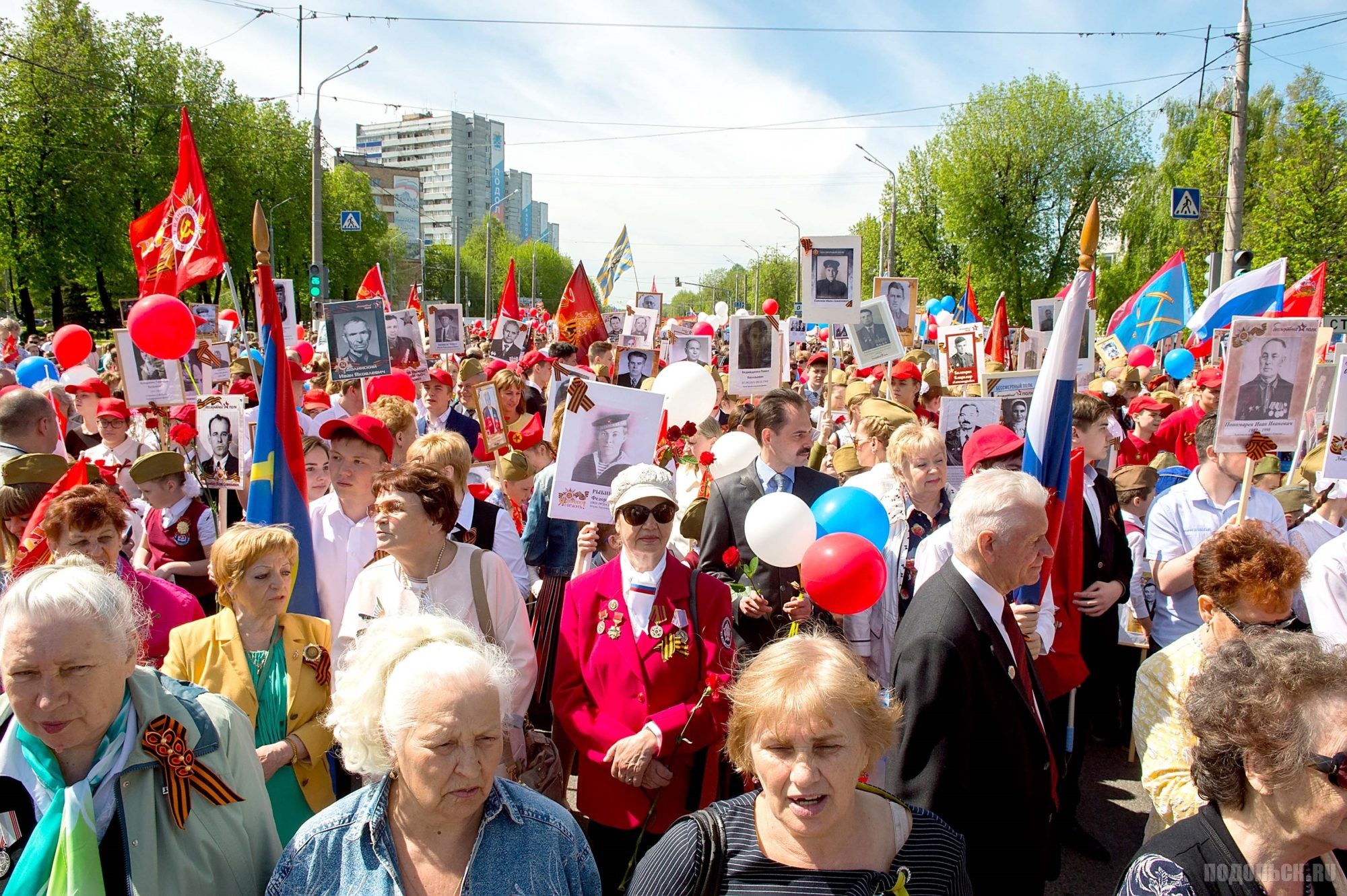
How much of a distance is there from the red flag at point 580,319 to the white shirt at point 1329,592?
8.88 m

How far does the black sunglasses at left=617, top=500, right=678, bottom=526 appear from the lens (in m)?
3.47

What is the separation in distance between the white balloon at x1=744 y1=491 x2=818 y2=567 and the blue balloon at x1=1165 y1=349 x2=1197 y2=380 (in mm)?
9253

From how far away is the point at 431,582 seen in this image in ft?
11.0

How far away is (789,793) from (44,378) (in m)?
11.0

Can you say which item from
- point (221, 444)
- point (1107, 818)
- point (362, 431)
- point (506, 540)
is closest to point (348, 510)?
point (362, 431)

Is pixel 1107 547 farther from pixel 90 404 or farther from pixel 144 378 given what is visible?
pixel 90 404

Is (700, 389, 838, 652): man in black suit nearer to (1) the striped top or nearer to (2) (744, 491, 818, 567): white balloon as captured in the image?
(2) (744, 491, 818, 567): white balloon

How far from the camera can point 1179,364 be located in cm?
1118

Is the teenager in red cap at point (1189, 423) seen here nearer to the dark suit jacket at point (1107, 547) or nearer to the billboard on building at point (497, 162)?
the dark suit jacket at point (1107, 547)

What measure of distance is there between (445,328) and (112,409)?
642 centimetres

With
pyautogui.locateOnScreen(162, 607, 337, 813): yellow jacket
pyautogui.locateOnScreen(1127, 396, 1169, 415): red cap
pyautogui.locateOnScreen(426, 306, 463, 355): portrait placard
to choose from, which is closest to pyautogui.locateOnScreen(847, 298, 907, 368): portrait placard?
pyautogui.locateOnScreen(1127, 396, 1169, 415): red cap

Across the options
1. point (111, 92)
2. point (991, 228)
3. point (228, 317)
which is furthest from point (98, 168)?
point (991, 228)

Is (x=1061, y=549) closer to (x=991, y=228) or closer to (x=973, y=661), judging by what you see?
(x=973, y=661)

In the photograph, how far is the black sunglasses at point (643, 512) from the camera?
3469mm
